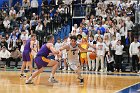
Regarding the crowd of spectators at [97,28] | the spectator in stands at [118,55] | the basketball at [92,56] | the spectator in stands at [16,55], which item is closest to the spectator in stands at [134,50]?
the crowd of spectators at [97,28]

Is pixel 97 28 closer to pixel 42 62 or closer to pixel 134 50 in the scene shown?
pixel 134 50

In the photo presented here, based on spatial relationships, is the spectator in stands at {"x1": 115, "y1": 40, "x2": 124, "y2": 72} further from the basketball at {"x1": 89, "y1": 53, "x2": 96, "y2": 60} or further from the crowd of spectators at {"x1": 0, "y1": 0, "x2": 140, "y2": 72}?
the basketball at {"x1": 89, "y1": 53, "x2": 96, "y2": 60}

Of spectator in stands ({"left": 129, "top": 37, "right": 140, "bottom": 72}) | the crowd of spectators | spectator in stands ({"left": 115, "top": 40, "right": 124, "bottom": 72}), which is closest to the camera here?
spectator in stands ({"left": 129, "top": 37, "right": 140, "bottom": 72})

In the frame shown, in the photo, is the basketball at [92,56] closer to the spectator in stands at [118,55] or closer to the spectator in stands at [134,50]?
the spectator in stands at [118,55]

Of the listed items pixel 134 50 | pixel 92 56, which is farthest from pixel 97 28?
pixel 134 50

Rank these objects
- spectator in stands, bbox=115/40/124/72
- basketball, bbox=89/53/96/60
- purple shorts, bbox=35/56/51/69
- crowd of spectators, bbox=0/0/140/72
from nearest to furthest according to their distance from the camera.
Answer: purple shorts, bbox=35/56/51/69 < spectator in stands, bbox=115/40/124/72 < crowd of spectators, bbox=0/0/140/72 < basketball, bbox=89/53/96/60

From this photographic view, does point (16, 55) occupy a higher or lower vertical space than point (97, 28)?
lower

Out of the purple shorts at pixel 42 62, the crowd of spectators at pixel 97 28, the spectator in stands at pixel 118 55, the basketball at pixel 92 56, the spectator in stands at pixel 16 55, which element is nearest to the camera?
the purple shorts at pixel 42 62

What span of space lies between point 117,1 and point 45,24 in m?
4.89

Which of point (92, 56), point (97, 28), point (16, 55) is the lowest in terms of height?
point (16, 55)

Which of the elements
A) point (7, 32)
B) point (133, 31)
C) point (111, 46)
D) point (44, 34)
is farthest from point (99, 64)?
point (7, 32)

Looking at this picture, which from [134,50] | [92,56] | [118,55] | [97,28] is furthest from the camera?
[97,28]

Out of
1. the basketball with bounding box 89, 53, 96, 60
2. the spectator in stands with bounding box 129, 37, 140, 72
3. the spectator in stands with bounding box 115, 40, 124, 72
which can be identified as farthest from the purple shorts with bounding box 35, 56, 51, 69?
the spectator in stands with bounding box 129, 37, 140, 72

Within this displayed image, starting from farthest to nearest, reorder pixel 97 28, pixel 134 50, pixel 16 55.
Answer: pixel 16 55 → pixel 97 28 → pixel 134 50
